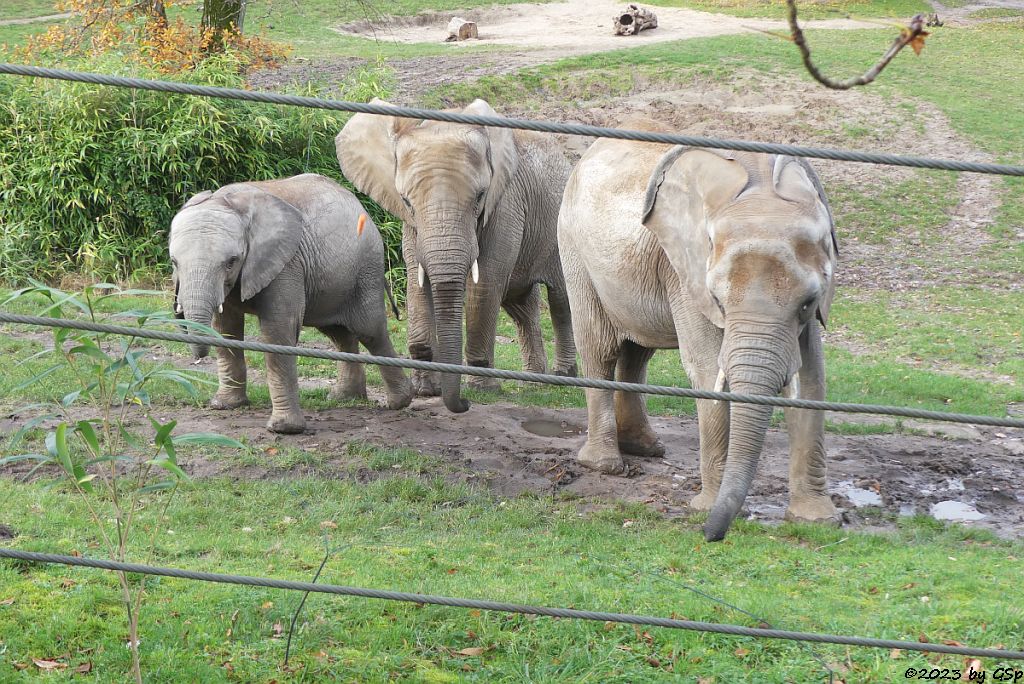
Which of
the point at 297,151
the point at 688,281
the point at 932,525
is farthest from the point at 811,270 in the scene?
the point at 297,151

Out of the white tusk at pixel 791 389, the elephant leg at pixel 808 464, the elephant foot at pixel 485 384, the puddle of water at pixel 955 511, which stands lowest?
the elephant foot at pixel 485 384

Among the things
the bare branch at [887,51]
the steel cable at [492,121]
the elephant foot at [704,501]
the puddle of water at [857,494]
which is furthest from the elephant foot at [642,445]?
the bare branch at [887,51]

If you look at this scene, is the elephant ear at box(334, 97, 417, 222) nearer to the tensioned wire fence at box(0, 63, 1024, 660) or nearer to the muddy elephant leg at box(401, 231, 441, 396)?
the muddy elephant leg at box(401, 231, 441, 396)

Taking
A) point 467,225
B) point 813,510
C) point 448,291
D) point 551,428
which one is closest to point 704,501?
point 813,510

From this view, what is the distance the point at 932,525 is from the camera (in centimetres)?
730

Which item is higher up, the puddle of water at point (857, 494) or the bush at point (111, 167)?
the bush at point (111, 167)

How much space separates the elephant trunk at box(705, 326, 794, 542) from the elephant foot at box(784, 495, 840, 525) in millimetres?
1193

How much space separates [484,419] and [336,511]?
8.15ft

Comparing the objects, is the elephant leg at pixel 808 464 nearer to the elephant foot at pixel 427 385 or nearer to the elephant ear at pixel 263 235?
the elephant ear at pixel 263 235

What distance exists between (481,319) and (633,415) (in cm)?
196

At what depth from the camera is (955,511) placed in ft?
25.6

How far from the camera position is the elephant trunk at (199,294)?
786cm

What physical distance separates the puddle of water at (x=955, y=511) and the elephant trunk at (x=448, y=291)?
138 inches

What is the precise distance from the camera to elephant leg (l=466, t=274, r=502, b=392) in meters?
10.1
